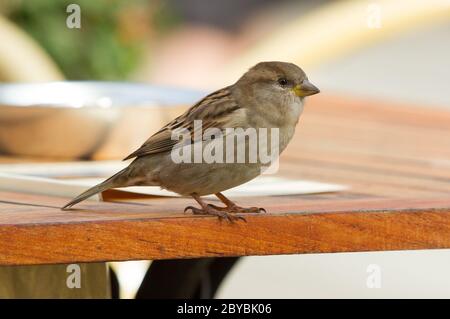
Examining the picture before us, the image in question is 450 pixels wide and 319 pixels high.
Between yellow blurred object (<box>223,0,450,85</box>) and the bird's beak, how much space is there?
1501 millimetres

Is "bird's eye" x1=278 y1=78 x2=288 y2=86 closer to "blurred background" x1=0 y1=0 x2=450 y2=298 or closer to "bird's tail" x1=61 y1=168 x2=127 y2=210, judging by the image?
"bird's tail" x1=61 y1=168 x2=127 y2=210

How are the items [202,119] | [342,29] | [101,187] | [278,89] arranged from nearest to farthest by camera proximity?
[101,187] → [202,119] → [278,89] → [342,29]

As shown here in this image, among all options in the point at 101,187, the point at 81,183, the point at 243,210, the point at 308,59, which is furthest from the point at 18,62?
the point at 243,210

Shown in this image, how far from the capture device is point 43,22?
5055 mm

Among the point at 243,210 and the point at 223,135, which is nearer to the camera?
the point at 243,210

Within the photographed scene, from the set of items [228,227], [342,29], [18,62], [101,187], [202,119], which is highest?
[342,29]

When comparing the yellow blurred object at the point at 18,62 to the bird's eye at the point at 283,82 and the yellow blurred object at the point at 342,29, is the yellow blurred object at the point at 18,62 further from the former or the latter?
the bird's eye at the point at 283,82

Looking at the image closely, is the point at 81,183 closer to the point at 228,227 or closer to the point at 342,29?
the point at 228,227

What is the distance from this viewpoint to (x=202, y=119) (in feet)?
6.95

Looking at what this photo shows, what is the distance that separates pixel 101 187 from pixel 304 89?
1.47ft

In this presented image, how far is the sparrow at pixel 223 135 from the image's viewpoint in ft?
6.63
